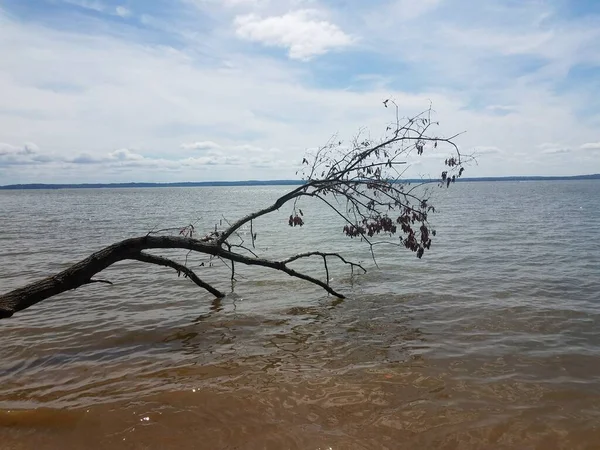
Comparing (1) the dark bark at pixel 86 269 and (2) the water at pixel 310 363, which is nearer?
(2) the water at pixel 310 363

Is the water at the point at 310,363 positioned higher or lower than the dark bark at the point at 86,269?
lower

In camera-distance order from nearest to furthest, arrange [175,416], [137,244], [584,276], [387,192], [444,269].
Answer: [175,416], [137,244], [387,192], [584,276], [444,269]

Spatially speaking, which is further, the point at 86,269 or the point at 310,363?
the point at 86,269

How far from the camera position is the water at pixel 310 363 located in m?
5.47

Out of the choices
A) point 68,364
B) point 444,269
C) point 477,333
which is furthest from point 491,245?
point 68,364

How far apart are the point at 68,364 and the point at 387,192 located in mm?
6794

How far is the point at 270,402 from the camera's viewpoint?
6.19m

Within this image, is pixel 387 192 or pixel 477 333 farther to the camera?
pixel 387 192

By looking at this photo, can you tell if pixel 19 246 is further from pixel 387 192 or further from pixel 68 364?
pixel 387 192

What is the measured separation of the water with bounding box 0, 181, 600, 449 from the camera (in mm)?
Answer: 5469

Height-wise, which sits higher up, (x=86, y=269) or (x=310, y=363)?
(x=86, y=269)

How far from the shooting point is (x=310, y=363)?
7.64 meters

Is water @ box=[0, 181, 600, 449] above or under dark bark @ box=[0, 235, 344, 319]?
under

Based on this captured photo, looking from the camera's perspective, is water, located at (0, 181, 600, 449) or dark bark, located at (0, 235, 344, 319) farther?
dark bark, located at (0, 235, 344, 319)
